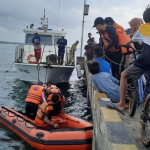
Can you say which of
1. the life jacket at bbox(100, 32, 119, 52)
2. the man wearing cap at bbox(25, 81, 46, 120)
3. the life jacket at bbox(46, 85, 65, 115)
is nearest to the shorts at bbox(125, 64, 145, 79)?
the life jacket at bbox(100, 32, 119, 52)

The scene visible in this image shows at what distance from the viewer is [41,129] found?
614 cm

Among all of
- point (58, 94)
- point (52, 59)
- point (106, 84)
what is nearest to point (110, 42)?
point (106, 84)

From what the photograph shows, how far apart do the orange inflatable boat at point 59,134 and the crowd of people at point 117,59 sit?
1136 millimetres

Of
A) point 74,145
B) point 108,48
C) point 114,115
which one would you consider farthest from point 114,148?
point 108,48

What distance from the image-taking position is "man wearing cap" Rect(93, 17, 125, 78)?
5.89 m

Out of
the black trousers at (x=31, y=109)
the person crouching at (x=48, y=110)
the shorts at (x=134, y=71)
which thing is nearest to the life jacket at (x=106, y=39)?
the person crouching at (x=48, y=110)

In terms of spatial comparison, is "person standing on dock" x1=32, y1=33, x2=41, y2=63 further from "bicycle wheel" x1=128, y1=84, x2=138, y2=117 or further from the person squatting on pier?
the person squatting on pier

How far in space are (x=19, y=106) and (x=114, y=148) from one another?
28.7 feet

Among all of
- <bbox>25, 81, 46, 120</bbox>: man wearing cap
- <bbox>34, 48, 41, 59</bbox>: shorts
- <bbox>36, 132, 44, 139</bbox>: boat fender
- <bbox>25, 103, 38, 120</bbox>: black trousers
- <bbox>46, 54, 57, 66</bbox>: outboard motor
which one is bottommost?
<bbox>36, 132, 44, 139</bbox>: boat fender

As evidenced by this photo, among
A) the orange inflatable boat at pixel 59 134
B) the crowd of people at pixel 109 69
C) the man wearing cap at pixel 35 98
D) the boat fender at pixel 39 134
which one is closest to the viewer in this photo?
the crowd of people at pixel 109 69

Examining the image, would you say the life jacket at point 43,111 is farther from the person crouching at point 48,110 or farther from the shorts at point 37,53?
the shorts at point 37,53

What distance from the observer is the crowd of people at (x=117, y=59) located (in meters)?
3.13

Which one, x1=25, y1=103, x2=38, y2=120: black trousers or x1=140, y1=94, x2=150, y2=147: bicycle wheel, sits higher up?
x1=140, y1=94, x2=150, y2=147: bicycle wheel

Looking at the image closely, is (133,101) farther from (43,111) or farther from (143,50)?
(43,111)
